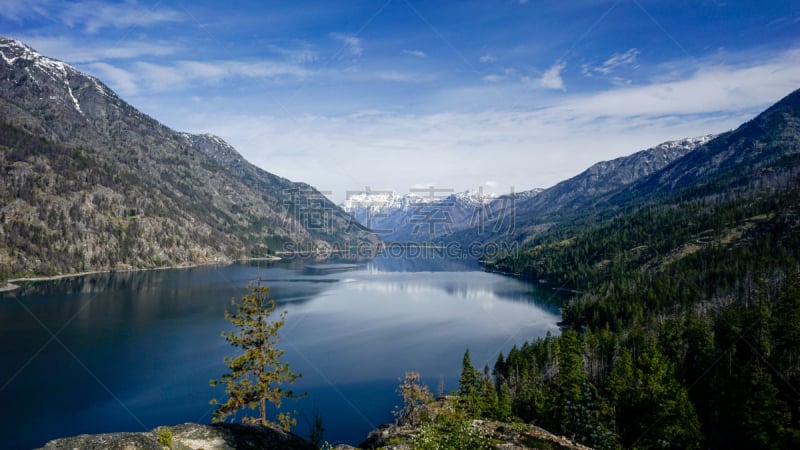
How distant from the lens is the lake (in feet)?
224

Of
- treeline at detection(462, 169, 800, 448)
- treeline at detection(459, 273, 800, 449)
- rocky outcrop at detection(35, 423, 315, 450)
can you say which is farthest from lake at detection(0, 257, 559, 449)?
rocky outcrop at detection(35, 423, 315, 450)

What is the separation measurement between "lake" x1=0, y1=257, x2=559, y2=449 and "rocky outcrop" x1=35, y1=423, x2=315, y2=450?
4507 cm

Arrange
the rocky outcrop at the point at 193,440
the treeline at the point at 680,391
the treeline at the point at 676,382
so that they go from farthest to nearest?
the treeline at the point at 676,382
the treeline at the point at 680,391
the rocky outcrop at the point at 193,440

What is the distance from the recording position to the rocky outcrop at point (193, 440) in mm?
15727

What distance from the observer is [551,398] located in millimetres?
66250

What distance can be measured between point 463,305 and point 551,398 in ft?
359

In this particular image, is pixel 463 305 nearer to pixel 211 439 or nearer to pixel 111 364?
pixel 111 364

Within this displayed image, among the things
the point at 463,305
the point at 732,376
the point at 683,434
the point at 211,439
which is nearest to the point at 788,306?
the point at 732,376

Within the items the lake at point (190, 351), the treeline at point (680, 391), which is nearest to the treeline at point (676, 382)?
the treeline at point (680, 391)

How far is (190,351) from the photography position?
100m

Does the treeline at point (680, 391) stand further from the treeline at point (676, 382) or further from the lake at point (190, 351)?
the lake at point (190, 351)

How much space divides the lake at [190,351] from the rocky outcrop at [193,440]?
4507 centimetres

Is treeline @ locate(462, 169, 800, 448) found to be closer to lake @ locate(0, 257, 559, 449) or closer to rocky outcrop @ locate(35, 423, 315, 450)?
lake @ locate(0, 257, 559, 449)

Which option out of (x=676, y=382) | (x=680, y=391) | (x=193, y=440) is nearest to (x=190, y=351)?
(x=193, y=440)
